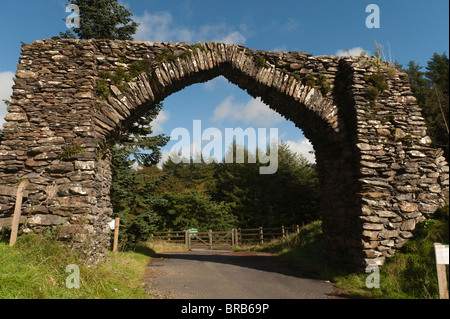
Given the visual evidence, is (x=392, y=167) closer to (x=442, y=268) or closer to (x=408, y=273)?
(x=408, y=273)

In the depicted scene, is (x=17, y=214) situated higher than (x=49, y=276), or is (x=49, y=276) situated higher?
(x=17, y=214)

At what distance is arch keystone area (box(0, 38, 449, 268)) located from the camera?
17.3 feet

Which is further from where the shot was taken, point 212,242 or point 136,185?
point 212,242

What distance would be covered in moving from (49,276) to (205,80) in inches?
218

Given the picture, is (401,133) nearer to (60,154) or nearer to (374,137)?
(374,137)

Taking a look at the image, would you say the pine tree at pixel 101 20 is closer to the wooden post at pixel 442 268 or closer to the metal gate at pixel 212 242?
the metal gate at pixel 212 242

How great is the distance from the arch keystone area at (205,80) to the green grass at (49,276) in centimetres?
53

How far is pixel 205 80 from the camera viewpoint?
7.19 metres

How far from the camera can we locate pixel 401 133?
20.4 feet

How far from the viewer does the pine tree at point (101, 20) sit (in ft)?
44.1
